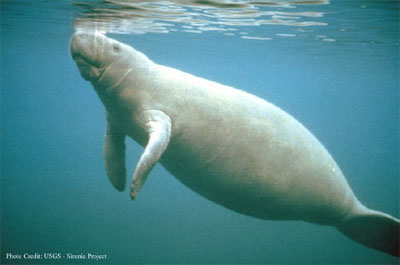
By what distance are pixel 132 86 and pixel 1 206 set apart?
58.7 ft

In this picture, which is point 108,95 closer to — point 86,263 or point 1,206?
point 86,263

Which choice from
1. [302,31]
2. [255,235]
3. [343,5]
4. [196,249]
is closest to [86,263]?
[196,249]

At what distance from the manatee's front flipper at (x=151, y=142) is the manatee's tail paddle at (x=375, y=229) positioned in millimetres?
4174

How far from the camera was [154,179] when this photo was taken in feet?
73.8

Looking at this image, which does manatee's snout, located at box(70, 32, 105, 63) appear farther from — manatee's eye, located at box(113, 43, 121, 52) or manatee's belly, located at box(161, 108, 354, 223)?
manatee's belly, located at box(161, 108, 354, 223)

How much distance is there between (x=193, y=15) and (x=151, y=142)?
31.0 feet

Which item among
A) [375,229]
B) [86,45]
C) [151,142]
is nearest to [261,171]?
[151,142]

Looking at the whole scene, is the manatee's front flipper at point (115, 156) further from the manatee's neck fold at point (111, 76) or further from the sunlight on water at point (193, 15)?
the sunlight on water at point (193, 15)

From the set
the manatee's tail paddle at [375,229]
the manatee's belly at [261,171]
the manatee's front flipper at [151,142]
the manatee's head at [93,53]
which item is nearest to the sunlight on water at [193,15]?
the manatee's head at [93,53]

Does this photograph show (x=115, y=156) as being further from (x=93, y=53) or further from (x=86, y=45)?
(x=86, y=45)

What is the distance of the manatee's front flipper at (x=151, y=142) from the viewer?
437 centimetres

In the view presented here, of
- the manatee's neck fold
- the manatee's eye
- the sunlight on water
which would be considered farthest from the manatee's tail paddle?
the sunlight on water

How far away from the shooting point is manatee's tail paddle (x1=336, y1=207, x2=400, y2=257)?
641cm

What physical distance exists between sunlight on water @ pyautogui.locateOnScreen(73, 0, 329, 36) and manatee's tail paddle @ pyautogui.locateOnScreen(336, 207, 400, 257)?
6489 millimetres
